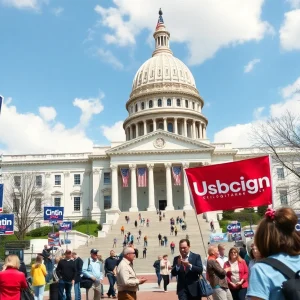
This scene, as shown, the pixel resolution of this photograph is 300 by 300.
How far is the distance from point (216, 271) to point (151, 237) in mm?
42952

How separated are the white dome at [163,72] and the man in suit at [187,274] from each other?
306ft

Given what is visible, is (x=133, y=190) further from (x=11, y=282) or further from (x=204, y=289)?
(x=11, y=282)

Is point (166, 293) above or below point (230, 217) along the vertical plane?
below

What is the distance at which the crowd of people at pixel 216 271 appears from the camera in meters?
3.35

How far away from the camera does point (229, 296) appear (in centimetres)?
976

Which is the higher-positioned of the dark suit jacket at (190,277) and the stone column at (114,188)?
the stone column at (114,188)

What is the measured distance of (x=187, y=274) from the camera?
8.96 m

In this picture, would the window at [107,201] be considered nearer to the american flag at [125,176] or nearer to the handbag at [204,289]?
the american flag at [125,176]

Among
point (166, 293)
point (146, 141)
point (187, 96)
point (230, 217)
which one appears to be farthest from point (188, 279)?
point (187, 96)

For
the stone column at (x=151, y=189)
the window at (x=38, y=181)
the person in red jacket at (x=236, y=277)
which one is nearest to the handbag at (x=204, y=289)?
the person in red jacket at (x=236, y=277)

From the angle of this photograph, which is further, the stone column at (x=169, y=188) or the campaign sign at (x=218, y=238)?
the stone column at (x=169, y=188)

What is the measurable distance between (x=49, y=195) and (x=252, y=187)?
234 feet

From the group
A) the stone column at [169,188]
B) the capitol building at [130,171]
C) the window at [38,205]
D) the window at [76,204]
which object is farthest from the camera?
the window at [76,204]

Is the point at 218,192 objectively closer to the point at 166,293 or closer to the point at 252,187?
the point at 252,187
